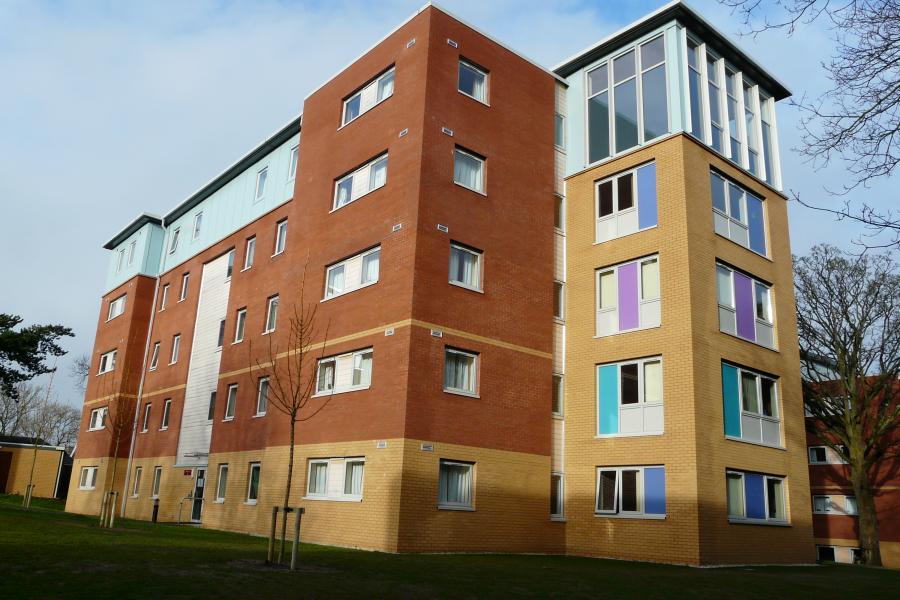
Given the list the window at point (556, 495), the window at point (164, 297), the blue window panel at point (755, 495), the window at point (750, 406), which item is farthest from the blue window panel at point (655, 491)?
the window at point (164, 297)

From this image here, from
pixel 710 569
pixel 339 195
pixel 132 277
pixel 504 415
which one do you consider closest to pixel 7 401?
pixel 132 277

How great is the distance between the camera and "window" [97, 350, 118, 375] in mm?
39125

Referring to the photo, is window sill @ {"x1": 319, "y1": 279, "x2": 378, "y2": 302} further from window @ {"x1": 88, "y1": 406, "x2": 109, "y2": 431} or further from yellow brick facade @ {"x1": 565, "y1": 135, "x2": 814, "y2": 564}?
window @ {"x1": 88, "y1": 406, "x2": 109, "y2": 431}

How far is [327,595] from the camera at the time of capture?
9656mm

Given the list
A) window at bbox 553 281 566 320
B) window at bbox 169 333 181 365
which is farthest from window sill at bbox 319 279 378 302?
window at bbox 169 333 181 365

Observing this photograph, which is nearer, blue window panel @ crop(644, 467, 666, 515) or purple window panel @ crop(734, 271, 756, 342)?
blue window panel @ crop(644, 467, 666, 515)

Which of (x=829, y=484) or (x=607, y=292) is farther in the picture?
(x=829, y=484)

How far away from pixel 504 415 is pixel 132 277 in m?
26.2

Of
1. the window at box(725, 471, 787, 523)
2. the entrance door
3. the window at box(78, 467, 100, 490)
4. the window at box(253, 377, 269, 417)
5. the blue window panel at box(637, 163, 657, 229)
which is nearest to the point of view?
the window at box(725, 471, 787, 523)

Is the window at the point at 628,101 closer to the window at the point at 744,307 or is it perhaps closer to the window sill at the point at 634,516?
the window at the point at 744,307

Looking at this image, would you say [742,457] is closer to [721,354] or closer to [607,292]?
[721,354]

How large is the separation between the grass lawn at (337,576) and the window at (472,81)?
13.0 m

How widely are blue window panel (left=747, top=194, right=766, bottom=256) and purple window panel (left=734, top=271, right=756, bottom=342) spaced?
1438 millimetres

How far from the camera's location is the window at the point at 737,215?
2178 cm
